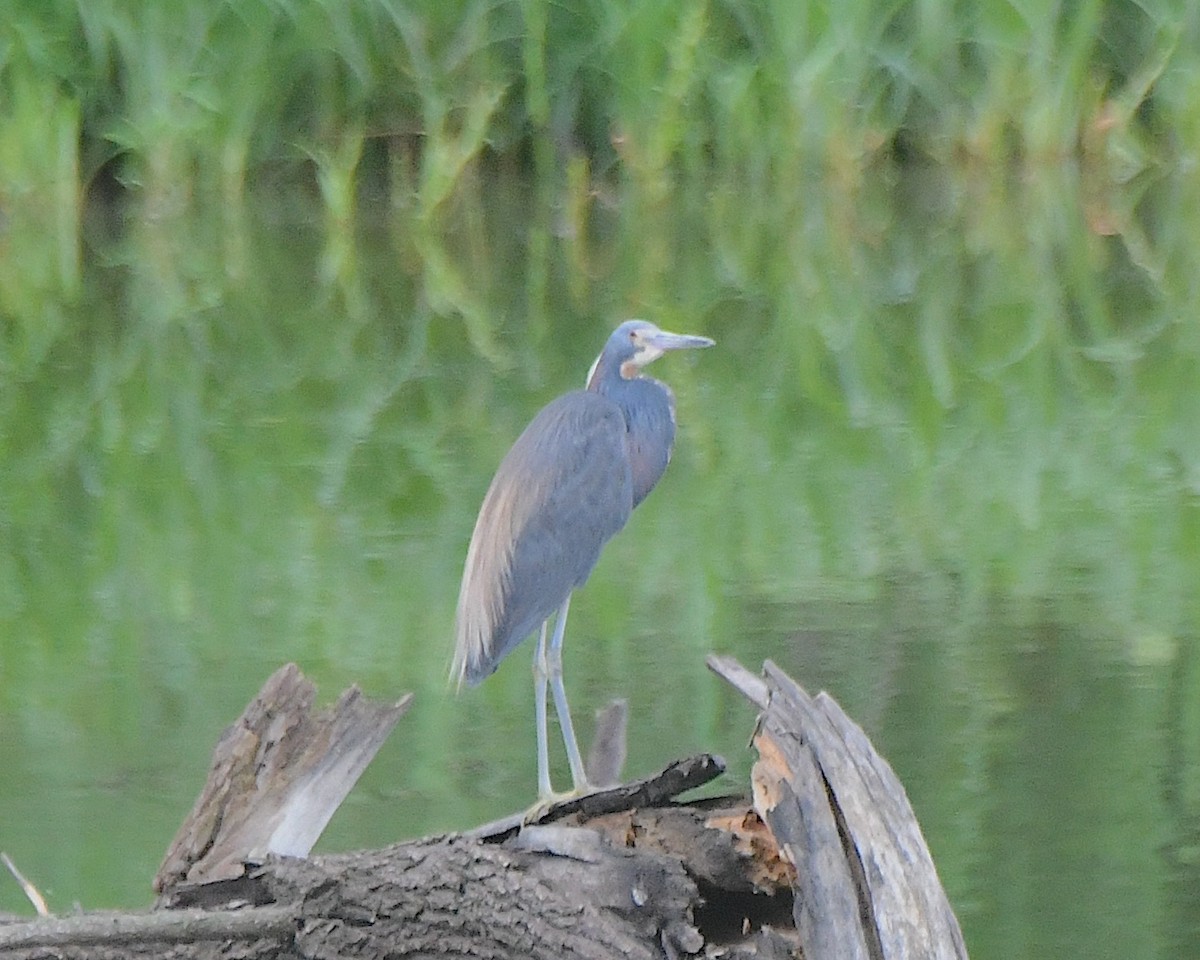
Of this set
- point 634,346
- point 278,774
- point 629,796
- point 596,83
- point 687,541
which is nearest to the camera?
point 629,796

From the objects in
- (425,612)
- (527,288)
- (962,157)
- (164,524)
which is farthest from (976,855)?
(962,157)

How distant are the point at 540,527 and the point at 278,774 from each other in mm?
653

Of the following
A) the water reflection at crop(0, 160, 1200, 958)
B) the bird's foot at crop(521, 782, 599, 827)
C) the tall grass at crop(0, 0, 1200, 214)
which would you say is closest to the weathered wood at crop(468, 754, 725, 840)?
the bird's foot at crop(521, 782, 599, 827)

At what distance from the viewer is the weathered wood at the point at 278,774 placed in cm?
317

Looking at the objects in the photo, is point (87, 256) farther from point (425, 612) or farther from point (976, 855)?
point (976, 855)

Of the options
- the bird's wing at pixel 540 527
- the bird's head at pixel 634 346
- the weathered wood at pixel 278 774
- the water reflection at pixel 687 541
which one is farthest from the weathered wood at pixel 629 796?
the bird's head at pixel 634 346

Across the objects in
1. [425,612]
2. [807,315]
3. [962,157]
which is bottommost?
[425,612]

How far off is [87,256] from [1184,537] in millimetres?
6399

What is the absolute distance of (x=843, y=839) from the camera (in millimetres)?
2674

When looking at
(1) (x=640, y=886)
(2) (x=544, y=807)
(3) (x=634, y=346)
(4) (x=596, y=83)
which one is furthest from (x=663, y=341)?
(4) (x=596, y=83)

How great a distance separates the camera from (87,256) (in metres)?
10.5

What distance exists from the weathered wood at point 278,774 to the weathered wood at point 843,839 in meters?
0.69

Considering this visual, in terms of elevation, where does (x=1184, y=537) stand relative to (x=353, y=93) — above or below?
below

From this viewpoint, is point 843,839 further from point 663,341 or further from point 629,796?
point 663,341
